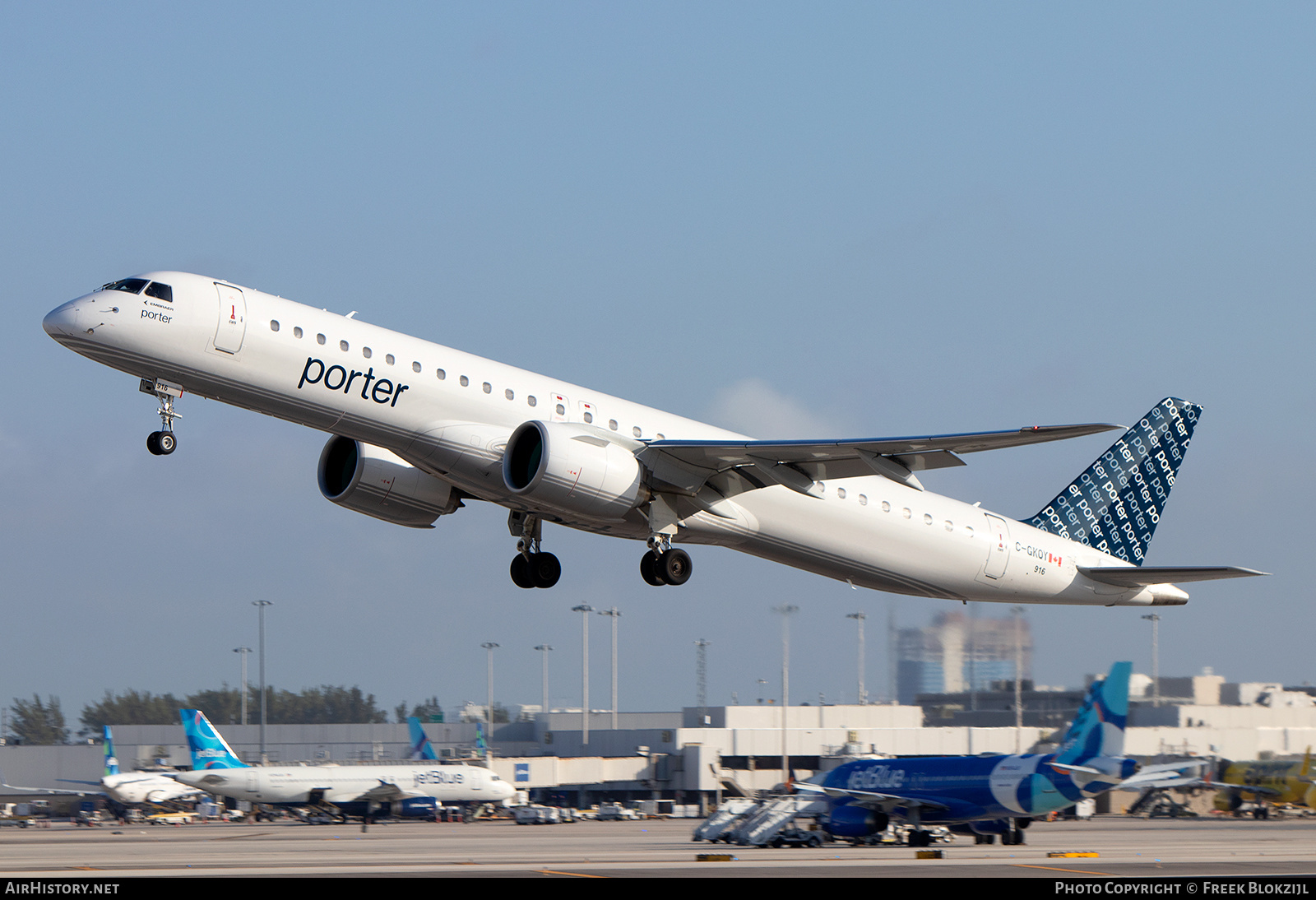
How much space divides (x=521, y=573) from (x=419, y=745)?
41.9 meters

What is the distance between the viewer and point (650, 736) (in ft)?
255

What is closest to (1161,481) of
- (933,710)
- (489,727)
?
(933,710)

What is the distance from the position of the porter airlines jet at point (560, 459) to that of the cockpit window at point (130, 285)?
0.03 m

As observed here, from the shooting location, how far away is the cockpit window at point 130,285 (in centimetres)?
2705

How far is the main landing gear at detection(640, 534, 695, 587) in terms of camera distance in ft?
104

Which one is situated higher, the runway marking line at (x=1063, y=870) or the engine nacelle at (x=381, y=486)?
the engine nacelle at (x=381, y=486)

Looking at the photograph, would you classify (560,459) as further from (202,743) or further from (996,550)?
(202,743)

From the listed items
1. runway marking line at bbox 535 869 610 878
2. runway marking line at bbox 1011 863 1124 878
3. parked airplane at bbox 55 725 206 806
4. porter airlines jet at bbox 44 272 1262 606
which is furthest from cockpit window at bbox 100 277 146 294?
parked airplane at bbox 55 725 206 806

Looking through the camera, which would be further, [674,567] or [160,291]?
[674,567]

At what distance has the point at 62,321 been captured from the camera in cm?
2655

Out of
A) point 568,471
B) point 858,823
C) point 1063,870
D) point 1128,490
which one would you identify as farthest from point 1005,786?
point 568,471

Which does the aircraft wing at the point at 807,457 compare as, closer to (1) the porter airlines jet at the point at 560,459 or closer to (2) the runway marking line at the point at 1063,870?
(1) the porter airlines jet at the point at 560,459

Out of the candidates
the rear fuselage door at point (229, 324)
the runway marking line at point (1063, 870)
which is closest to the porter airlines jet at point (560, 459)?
the rear fuselage door at point (229, 324)

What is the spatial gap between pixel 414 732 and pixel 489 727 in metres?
27.1
